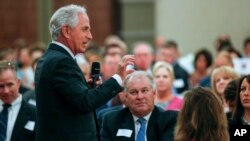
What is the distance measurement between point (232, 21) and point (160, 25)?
100 inches

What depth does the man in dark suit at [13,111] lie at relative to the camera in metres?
7.63

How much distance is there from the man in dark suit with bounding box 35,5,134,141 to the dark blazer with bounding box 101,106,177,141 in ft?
4.14

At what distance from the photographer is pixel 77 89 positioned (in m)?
5.77

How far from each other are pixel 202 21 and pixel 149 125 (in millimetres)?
11345

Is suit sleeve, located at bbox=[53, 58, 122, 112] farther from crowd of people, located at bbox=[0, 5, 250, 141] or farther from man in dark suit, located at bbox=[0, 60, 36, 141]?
man in dark suit, located at bbox=[0, 60, 36, 141]

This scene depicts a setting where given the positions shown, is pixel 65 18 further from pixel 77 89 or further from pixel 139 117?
pixel 139 117

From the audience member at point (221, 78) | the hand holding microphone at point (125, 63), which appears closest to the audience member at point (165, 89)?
the audience member at point (221, 78)

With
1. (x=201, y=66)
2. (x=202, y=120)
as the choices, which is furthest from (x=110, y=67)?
(x=202, y=120)

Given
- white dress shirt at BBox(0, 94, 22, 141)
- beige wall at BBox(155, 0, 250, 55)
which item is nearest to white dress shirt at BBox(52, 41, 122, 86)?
white dress shirt at BBox(0, 94, 22, 141)

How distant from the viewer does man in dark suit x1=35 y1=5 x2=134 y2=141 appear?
5.79 m

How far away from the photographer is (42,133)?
5992mm

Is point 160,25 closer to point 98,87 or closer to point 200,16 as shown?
point 200,16

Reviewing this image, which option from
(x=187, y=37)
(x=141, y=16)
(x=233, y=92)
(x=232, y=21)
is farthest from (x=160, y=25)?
(x=233, y=92)

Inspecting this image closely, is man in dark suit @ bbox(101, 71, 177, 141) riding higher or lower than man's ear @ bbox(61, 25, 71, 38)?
lower
